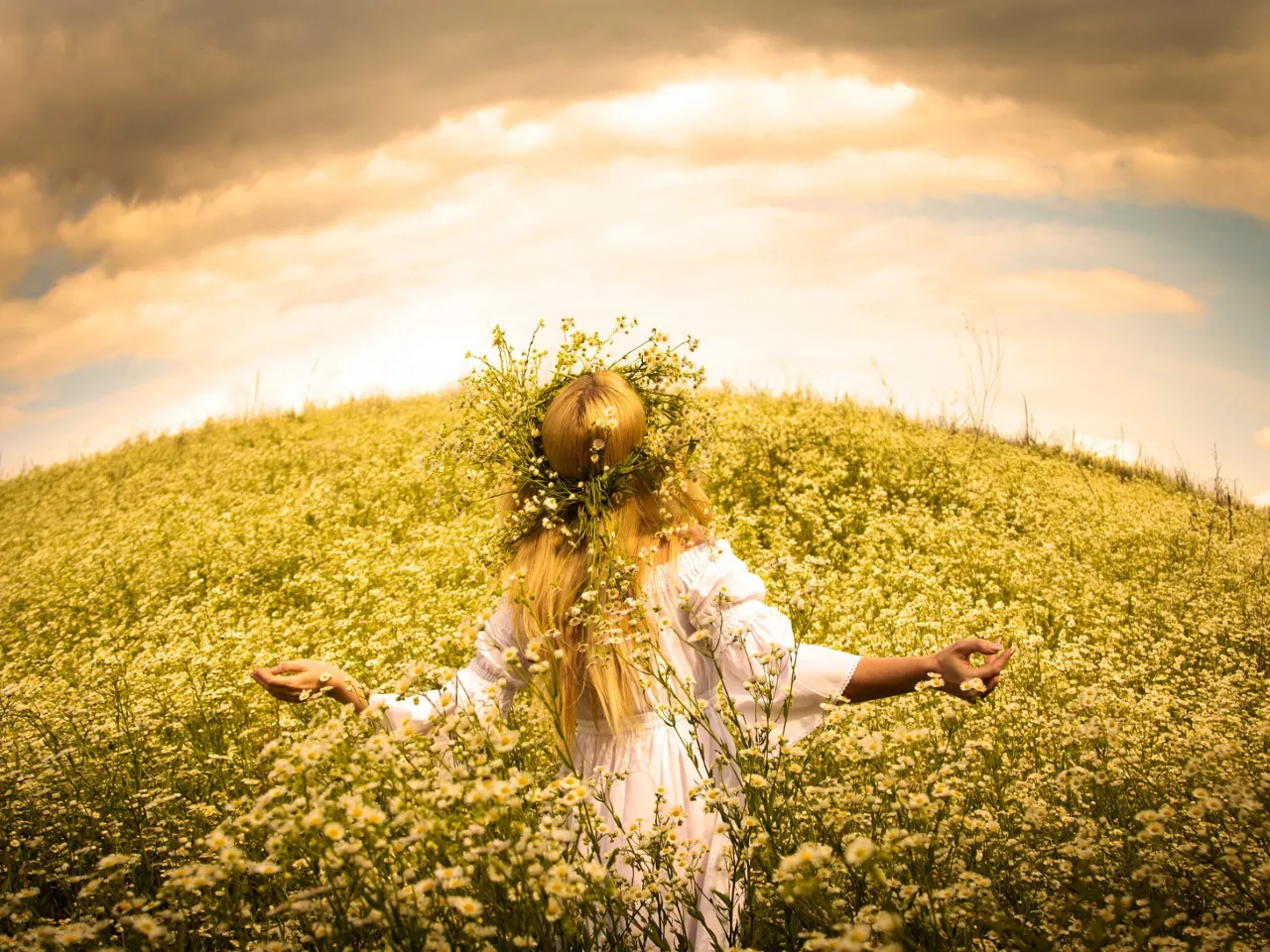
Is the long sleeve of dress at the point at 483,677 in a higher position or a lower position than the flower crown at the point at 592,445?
lower

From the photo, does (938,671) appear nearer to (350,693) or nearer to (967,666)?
(967,666)

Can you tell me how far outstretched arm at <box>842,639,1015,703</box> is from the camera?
2.51m

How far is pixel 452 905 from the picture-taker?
204 centimetres

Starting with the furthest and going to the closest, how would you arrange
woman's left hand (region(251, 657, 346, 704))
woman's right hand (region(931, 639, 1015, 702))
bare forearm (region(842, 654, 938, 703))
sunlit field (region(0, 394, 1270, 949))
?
woman's left hand (region(251, 657, 346, 704)) < bare forearm (region(842, 654, 938, 703)) < woman's right hand (region(931, 639, 1015, 702)) < sunlit field (region(0, 394, 1270, 949))

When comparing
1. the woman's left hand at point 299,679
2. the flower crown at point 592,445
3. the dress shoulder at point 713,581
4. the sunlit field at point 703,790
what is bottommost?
the sunlit field at point 703,790

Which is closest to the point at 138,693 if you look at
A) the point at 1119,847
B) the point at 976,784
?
the point at 976,784

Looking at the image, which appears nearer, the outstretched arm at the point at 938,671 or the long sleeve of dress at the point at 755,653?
the outstretched arm at the point at 938,671

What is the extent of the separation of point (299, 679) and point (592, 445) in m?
1.31

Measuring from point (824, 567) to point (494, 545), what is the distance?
13.1ft

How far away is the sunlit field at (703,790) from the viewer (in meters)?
2.12

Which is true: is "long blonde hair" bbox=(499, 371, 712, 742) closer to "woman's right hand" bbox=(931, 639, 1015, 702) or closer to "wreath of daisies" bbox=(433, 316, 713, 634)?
"wreath of daisies" bbox=(433, 316, 713, 634)

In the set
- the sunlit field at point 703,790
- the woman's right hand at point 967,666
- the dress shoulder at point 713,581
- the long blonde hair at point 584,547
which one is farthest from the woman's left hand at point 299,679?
the woman's right hand at point 967,666

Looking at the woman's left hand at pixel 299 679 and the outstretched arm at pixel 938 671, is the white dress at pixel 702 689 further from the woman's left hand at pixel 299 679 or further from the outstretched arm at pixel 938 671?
the woman's left hand at pixel 299 679

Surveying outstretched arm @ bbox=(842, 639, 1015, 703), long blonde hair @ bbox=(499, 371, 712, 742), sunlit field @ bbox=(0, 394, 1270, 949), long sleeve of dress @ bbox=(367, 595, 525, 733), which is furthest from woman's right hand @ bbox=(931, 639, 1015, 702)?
long sleeve of dress @ bbox=(367, 595, 525, 733)
